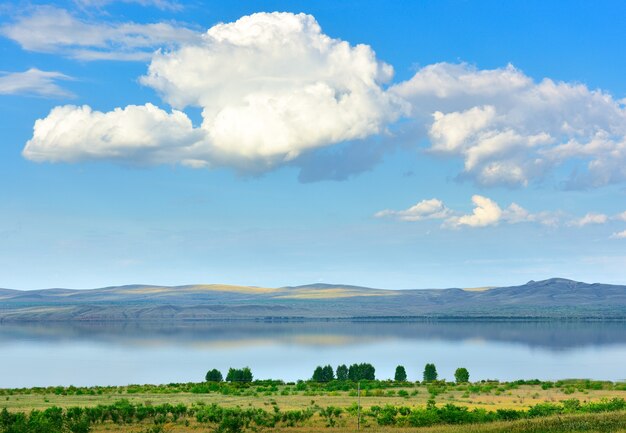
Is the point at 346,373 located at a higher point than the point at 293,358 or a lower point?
higher

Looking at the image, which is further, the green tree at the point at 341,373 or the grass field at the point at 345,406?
the green tree at the point at 341,373

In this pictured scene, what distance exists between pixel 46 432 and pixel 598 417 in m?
20.2

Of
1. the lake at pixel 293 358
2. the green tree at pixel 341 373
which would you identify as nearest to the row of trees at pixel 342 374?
the green tree at pixel 341 373

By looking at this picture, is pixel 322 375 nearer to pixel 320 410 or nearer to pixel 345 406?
pixel 345 406

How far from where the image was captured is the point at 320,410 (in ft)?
124

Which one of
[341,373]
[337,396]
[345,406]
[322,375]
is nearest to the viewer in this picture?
[345,406]

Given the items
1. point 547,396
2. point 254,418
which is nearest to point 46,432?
point 254,418

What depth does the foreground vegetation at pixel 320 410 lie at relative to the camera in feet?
96.1

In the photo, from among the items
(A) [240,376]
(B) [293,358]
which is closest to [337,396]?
(A) [240,376]

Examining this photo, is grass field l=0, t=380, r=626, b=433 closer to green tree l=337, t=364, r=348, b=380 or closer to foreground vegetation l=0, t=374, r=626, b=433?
foreground vegetation l=0, t=374, r=626, b=433

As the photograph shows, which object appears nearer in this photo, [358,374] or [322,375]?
[322,375]

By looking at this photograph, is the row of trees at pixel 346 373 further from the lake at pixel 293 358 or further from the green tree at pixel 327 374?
the lake at pixel 293 358

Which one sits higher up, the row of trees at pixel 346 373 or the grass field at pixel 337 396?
the grass field at pixel 337 396

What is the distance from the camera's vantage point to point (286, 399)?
44.0m
